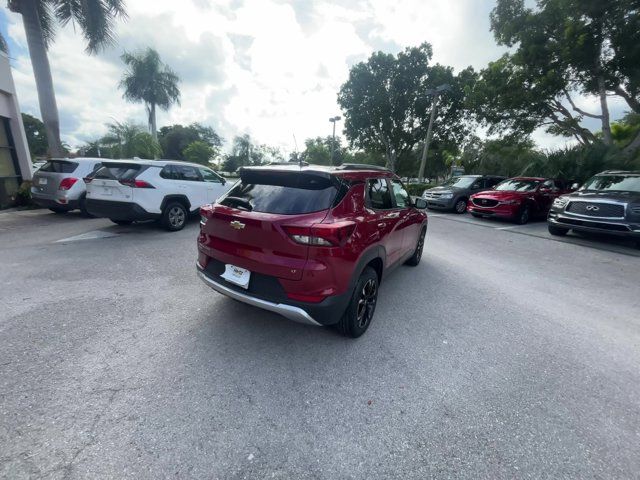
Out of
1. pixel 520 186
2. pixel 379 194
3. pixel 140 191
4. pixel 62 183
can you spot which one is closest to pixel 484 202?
pixel 520 186

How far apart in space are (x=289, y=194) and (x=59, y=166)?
8267 millimetres

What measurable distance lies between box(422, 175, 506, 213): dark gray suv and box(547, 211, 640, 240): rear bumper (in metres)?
4.24

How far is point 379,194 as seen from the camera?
3.37 meters

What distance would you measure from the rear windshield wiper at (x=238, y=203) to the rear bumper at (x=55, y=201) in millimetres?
7061

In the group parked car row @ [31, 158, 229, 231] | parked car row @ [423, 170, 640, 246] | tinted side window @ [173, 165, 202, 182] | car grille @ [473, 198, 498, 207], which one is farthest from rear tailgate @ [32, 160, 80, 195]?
car grille @ [473, 198, 498, 207]

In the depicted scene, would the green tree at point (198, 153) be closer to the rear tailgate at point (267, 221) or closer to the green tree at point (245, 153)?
the green tree at point (245, 153)

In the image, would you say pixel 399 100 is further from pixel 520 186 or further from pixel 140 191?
pixel 140 191

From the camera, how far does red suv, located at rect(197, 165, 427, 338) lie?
242 centimetres

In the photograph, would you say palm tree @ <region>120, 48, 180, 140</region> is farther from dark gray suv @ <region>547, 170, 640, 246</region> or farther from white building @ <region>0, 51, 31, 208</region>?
dark gray suv @ <region>547, 170, 640, 246</region>

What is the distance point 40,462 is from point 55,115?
1436 centimetres

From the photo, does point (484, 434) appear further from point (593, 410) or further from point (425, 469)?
point (593, 410)

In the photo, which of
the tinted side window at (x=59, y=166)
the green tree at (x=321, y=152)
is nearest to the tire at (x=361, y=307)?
the tinted side window at (x=59, y=166)

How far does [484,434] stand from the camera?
6.36 ft

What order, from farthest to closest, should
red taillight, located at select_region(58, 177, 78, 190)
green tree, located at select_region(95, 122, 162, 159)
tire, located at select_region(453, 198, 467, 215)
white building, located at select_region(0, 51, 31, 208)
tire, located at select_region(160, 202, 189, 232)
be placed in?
green tree, located at select_region(95, 122, 162, 159) → tire, located at select_region(453, 198, 467, 215) → white building, located at select_region(0, 51, 31, 208) → red taillight, located at select_region(58, 177, 78, 190) → tire, located at select_region(160, 202, 189, 232)
